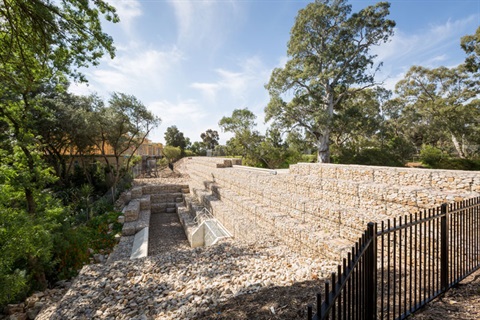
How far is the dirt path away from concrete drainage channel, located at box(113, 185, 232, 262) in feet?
1.13

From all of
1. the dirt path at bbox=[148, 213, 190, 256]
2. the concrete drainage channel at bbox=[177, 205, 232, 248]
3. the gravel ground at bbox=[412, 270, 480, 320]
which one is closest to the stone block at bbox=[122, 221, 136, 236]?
the dirt path at bbox=[148, 213, 190, 256]

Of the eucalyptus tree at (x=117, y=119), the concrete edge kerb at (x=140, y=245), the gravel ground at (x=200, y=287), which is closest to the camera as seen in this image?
the gravel ground at (x=200, y=287)

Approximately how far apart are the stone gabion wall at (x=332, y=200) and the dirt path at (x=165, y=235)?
89.6 inches

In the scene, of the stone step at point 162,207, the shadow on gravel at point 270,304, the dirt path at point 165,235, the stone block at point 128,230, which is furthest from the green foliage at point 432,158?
the stone block at point 128,230

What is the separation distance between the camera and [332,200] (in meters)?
6.51

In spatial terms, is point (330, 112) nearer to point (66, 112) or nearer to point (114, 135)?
point (114, 135)

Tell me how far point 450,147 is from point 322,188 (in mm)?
31609

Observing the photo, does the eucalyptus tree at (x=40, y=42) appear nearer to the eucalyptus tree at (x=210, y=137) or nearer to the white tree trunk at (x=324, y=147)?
the white tree trunk at (x=324, y=147)

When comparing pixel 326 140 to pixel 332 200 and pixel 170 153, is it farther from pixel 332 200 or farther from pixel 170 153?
pixel 170 153

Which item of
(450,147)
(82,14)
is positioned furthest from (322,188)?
(450,147)

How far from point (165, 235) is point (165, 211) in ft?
14.9

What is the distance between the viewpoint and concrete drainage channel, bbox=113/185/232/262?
833 cm

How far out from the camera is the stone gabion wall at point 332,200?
4.58 m

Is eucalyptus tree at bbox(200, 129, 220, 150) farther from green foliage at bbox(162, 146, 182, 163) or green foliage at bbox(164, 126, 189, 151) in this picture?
green foliage at bbox(162, 146, 182, 163)
